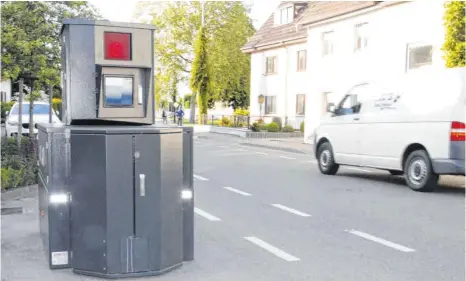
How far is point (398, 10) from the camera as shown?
1994cm

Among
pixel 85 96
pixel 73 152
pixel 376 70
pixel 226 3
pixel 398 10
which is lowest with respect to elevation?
pixel 73 152

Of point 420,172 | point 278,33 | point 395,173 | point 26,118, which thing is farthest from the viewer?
point 278,33

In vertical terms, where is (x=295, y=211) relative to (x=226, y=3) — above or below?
below

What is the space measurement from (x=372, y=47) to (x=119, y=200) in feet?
59.5

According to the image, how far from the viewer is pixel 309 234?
7.01 meters

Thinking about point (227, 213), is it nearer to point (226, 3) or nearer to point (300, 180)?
point (300, 180)

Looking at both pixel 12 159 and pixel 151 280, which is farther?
pixel 12 159

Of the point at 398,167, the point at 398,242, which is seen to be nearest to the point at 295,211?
the point at 398,242

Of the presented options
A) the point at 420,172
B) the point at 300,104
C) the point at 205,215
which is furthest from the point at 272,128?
the point at 205,215

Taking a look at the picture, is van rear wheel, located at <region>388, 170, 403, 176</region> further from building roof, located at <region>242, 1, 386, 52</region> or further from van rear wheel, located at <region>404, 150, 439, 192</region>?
building roof, located at <region>242, 1, 386, 52</region>

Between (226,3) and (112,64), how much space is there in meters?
47.9

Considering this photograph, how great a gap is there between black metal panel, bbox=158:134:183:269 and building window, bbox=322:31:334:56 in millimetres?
19965

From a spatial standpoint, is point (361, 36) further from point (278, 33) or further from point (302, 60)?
point (278, 33)

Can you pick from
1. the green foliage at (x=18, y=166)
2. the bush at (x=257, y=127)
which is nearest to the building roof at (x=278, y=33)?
the bush at (x=257, y=127)
